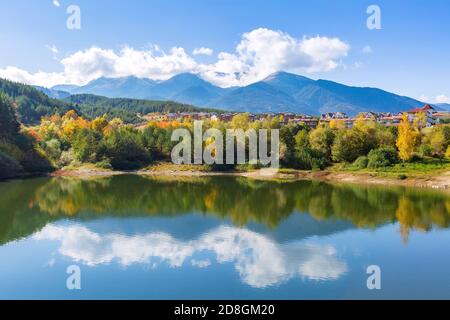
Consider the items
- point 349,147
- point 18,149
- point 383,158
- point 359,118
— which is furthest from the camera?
point 359,118

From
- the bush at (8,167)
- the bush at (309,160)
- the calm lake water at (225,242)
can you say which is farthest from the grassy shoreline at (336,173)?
the calm lake water at (225,242)

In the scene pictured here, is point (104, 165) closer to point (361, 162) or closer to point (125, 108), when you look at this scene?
point (361, 162)

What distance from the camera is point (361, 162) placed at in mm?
50000

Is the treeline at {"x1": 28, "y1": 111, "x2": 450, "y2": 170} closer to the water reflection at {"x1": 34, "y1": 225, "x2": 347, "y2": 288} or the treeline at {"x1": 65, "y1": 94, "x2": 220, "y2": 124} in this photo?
the water reflection at {"x1": 34, "y1": 225, "x2": 347, "y2": 288}

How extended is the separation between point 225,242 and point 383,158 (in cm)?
3264

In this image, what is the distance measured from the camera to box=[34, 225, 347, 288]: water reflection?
1680 cm

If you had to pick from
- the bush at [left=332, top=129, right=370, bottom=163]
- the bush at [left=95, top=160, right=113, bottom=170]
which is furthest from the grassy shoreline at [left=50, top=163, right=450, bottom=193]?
the bush at [left=332, top=129, right=370, bottom=163]

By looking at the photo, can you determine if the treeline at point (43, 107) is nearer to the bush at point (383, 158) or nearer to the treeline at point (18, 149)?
the treeline at point (18, 149)

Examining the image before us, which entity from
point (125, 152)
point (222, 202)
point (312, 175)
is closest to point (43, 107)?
point (125, 152)

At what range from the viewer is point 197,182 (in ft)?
152

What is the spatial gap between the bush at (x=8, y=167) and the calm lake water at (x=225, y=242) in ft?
25.7

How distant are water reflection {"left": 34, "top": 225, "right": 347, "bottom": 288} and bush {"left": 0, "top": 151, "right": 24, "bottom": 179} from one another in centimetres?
2520

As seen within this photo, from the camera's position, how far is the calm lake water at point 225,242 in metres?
15.2
